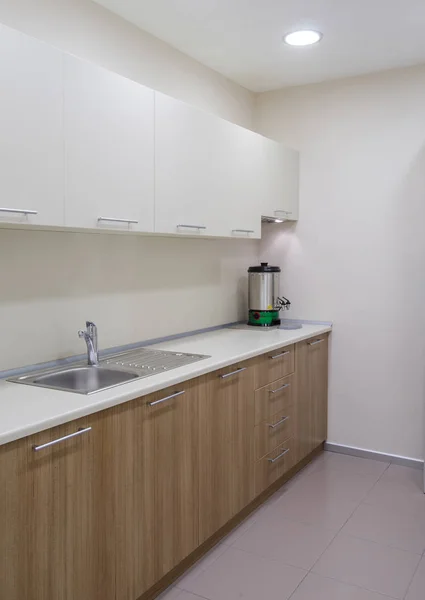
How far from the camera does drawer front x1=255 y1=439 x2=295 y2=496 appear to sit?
9.24 ft

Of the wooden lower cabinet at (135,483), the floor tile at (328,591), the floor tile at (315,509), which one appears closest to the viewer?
the wooden lower cabinet at (135,483)

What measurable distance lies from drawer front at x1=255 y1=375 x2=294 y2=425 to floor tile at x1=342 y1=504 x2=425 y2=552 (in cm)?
67

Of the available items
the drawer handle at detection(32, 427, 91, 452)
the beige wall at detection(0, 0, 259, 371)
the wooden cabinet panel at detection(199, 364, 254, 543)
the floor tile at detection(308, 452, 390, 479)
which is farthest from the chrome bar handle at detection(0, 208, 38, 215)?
the floor tile at detection(308, 452, 390, 479)

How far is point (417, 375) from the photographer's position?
11.2 ft

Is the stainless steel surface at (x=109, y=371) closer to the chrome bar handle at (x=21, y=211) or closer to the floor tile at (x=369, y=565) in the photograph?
the chrome bar handle at (x=21, y=211)

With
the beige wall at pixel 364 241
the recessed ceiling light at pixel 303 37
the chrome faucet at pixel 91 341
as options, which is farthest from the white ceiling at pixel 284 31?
the chrome faucet at pixel 91 341

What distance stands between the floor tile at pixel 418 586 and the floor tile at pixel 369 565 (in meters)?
0.02

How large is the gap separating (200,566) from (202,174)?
184 cm

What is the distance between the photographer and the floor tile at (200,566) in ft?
7.33

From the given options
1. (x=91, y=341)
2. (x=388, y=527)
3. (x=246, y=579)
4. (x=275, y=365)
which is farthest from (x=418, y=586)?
(x=91, y=341)

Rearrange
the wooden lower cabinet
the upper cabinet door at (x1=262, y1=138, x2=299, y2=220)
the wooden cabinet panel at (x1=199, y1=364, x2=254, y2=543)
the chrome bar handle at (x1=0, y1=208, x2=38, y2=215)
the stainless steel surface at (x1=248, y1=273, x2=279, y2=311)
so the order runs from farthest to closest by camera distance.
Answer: the stainless steel surface at (x1=248, y1=273, x2=279, y2=311)
the upper cabinet door at (x1=262, y1=138, x2=299, y2=220)
the wooden cabinet panel at (x1=199, y1=364, x2=254, y2=543)
the chrome bar handle at (x1=0, y1=208, x2=38, y2=215)
the wooden lower cabinet

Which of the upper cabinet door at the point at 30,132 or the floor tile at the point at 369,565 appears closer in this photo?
the upper cabinet door at the point at 30,132

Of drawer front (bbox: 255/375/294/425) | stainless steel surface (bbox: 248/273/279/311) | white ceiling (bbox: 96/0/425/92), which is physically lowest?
drawer front (bbox: 255/375/294/425)

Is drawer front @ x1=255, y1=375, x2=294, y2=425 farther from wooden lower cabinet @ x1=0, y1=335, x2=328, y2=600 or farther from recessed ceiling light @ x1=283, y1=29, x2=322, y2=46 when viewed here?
recessed ceiling light @ x1=283, y1=29, x2=322, y2=46
